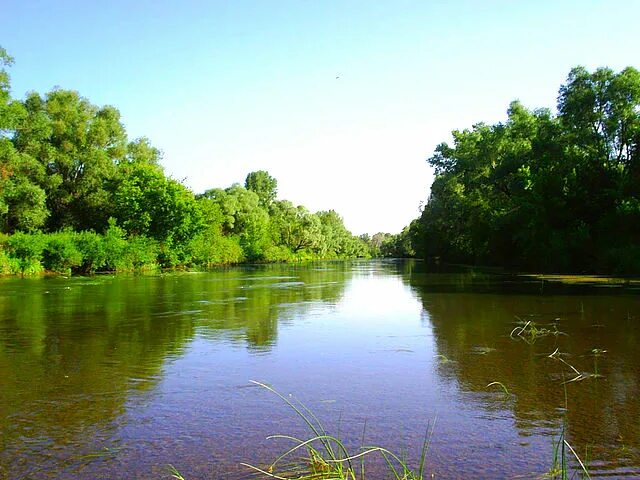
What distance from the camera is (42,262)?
40.3 m

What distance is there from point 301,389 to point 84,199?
53.7 meters

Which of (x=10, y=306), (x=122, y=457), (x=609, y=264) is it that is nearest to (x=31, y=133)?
(x=10, y=306)

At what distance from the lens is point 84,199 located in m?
55.8

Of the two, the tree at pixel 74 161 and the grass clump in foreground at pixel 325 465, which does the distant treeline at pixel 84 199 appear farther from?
the grass clump in foreground at pixel 325 465

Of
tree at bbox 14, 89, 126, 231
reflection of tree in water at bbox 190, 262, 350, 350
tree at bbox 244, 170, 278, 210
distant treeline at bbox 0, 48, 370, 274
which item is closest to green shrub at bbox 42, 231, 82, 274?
distant treeline at bbox 0, 48, 370, 274

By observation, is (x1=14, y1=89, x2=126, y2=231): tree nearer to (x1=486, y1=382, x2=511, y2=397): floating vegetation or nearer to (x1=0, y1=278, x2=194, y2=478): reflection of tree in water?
(x1=0, y1=278, x2=194, y2=478): reflection of tree in water

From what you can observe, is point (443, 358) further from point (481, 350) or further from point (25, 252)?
point (25, 252)

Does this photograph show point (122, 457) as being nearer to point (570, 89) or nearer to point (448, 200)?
point (570, 89)

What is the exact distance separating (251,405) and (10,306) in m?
15.2

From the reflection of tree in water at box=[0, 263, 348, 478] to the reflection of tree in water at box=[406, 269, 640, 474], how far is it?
4.44 meters

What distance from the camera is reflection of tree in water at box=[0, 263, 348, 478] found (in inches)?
224

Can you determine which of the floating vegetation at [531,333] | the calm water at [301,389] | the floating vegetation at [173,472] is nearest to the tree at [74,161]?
the calm water at [301,389]

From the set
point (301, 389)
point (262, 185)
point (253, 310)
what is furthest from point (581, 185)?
point (262, 185)

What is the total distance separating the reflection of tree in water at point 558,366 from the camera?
5.96 metres
